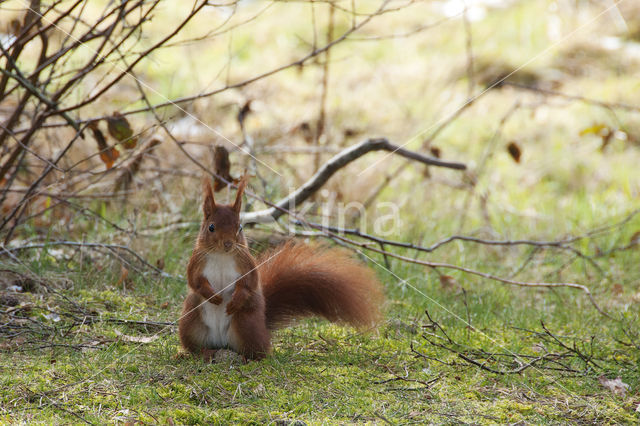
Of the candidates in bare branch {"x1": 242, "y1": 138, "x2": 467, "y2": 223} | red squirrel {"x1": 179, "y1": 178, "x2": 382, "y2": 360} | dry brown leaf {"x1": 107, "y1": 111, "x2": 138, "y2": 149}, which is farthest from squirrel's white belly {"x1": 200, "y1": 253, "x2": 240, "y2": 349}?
bare branch {"x1": 242, "y1": 138, "x2": 467, "y2": 223}

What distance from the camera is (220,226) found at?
2070mm

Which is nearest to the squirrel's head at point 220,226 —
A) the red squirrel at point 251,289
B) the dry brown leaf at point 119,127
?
the red squirrel at point 251,289

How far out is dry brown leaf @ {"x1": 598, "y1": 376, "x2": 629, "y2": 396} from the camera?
218cm

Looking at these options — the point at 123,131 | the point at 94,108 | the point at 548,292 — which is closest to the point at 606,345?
the point at 548,292

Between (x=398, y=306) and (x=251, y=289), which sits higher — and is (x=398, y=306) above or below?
below

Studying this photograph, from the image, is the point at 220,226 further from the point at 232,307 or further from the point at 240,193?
the point at 232,307

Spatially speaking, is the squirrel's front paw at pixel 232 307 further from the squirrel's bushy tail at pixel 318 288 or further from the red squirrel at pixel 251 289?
the squirrel's bushy tail at pixel 318 288

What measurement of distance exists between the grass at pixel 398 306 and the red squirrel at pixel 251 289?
100 millimetres

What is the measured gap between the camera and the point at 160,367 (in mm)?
2141

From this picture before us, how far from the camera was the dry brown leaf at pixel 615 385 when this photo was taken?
2180 mm

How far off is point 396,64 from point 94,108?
3.58 meters

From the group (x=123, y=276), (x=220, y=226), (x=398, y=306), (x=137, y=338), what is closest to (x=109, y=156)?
(x=123, y=276)

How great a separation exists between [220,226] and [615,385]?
1302 mm

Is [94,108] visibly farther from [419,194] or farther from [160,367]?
[160,367]
